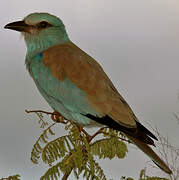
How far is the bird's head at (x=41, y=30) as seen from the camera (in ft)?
12.8

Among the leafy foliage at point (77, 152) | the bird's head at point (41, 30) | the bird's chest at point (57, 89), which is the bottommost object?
the leafy foliage at point (77, 152)

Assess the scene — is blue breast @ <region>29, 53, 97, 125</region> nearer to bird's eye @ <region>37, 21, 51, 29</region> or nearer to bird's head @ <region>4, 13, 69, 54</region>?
bird's head @ <region>4, 13, 69, 54</region>

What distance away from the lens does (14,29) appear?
3.91m

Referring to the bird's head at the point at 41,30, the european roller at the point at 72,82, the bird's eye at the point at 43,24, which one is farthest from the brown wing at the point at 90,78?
the bird's eye at the point at 43,24

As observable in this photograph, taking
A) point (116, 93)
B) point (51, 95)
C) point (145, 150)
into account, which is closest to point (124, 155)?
point (145, 150)

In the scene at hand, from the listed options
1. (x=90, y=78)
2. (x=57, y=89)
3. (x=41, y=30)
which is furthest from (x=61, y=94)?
(x=41, y=30)

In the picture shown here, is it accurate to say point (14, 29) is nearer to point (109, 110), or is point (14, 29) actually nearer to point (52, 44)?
point (52, 44)

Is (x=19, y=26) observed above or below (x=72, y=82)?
above

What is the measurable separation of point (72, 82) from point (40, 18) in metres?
0.86

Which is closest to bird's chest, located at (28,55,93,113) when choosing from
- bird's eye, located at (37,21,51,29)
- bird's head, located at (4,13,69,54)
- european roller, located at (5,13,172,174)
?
european roller, located at (5,13,172,174)

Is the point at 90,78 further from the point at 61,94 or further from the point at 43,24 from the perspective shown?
the point at 43,24

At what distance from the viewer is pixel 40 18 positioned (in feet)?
12.6

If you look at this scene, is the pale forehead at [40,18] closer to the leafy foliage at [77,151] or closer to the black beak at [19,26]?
the black beak at [19,26]

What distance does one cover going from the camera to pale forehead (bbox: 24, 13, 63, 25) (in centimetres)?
382
